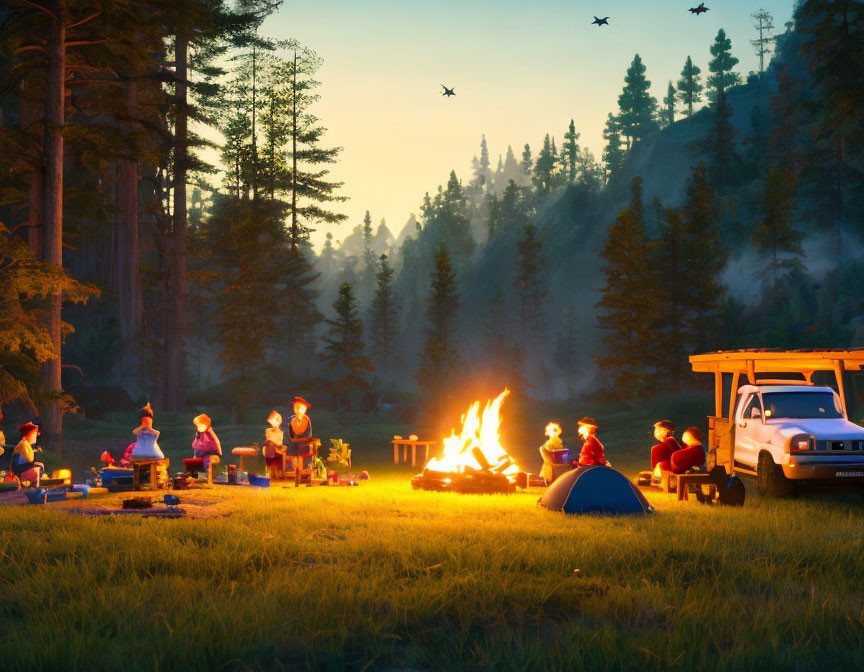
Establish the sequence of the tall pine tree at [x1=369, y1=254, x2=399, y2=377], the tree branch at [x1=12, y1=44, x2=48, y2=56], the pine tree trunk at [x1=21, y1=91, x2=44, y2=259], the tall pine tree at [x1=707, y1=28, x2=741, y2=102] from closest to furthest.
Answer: the tree branch at [x1=12, y1=44, x2=48, y2=56], the pine tree trunk at [x1=21, y1=91, x2=44, y2=259], the tall pine tree at [x1=369, y1=254, x2=399, y2=377], the tall pine tree at [x1=707, y1=28, x2=741, y2=102]

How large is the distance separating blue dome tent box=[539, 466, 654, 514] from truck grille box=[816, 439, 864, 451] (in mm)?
3223

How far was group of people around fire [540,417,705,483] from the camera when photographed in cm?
1314

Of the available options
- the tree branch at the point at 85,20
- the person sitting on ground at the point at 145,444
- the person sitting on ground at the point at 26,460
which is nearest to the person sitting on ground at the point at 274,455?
the person sitting on ground at the point at 145,444

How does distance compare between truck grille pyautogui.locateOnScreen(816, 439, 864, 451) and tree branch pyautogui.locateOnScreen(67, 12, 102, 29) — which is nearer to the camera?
truck grille pyautogui.locateOnScreen(816, 439, 864, 451)

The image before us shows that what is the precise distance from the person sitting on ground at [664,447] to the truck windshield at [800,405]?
6.03 ft

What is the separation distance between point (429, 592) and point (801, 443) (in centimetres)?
838

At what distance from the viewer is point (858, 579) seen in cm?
698

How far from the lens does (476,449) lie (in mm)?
14102

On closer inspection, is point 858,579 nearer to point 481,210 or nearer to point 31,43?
point 31,43

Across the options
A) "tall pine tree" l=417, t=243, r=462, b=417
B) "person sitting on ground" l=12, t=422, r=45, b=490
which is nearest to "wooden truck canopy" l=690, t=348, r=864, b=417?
"person sitting on ground" l=12, t=422, r=45, b=490

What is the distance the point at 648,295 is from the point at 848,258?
24.8m

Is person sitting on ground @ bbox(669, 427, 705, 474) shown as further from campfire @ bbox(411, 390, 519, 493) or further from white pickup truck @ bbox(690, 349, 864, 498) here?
campfire @ bbox(411, 390, 519, 493)

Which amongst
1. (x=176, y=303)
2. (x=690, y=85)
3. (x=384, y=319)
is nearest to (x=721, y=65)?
(x=690, y=85)

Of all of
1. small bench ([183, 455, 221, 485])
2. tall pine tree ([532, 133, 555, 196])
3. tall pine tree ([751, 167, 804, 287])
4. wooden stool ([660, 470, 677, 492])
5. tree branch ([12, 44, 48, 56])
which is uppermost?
tall pine tree ([532, 133, 555, 196])
